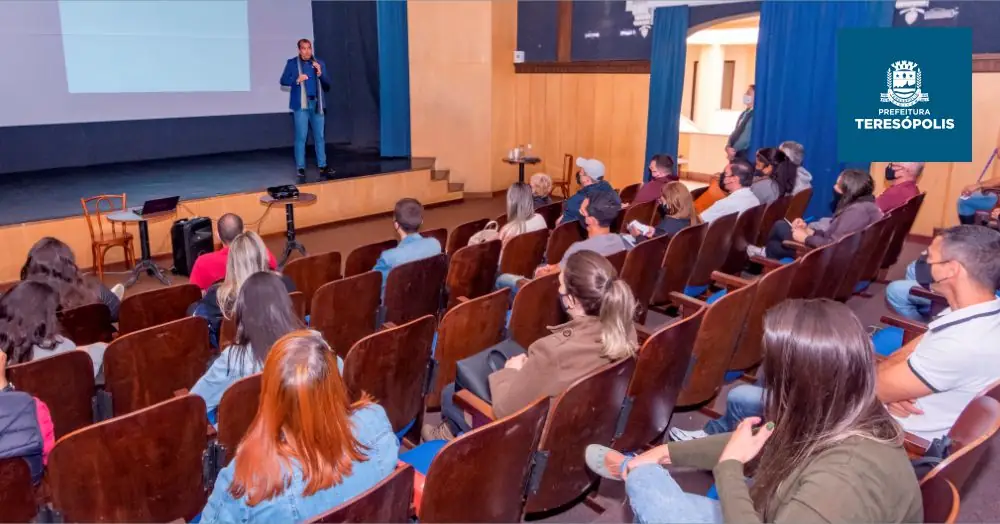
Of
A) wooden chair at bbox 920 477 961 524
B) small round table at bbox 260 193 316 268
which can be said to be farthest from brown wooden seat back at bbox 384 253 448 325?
small round table at bbox 260 193 316 268

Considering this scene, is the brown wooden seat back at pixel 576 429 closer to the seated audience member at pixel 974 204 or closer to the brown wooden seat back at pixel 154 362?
the brown wooden seat back at pixel 154 362

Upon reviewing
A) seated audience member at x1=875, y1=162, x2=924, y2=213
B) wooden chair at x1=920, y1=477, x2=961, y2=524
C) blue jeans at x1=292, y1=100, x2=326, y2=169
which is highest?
blue jeans at x1=292, y1=100, x2=326, y2=169

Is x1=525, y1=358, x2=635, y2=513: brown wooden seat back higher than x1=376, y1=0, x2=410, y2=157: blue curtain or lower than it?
lower

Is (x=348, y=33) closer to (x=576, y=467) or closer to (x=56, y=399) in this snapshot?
(x=56, y=399)

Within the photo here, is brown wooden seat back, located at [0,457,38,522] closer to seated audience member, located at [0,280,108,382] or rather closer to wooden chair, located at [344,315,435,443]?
seated audience member, located at [0,280,108,382]

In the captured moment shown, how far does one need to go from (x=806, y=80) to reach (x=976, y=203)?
257 cm

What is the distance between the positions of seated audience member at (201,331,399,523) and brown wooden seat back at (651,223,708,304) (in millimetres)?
2654

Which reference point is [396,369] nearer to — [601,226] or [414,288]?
[414,288]

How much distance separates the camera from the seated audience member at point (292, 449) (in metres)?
1.55

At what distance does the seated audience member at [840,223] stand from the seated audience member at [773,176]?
1.27 ft

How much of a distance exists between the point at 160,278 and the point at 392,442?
16.6ft

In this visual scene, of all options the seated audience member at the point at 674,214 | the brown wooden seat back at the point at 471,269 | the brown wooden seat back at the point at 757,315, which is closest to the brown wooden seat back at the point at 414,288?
the brown wooden seat back at the point at 471,269

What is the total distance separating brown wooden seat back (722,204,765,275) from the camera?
453 cm

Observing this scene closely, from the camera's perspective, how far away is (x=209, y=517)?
1.67 metres
